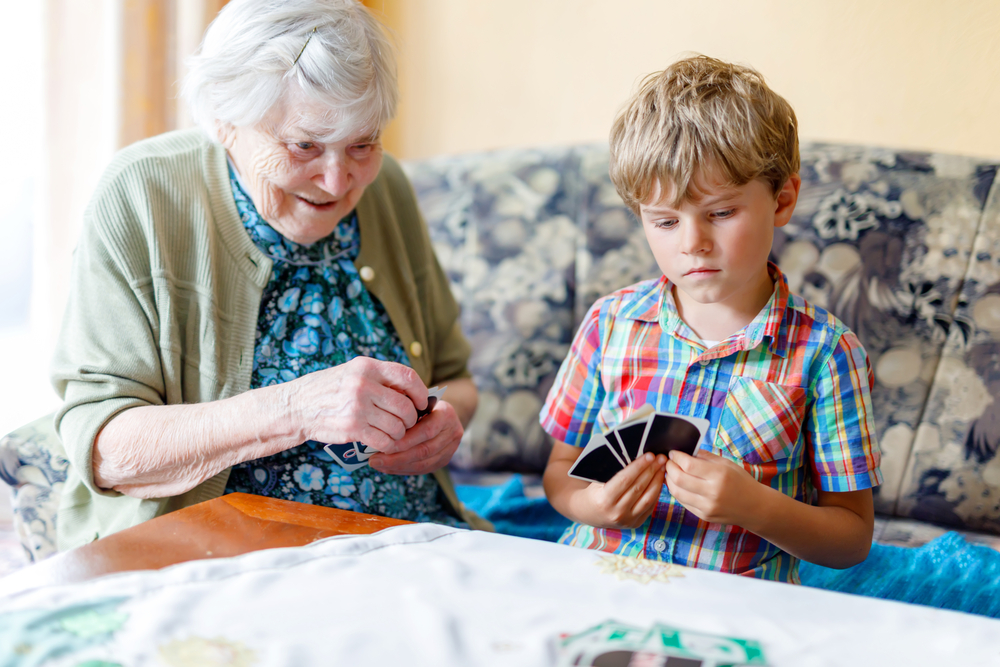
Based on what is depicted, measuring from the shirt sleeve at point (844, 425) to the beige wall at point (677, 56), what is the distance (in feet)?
3.61

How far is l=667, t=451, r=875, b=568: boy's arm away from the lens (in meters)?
0.97

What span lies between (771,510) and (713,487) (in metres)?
0.10

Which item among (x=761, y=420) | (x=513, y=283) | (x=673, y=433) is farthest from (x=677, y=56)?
(x=673, y=433)

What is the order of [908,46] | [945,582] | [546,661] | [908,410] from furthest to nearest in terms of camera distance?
[908,46], [908,410], [945,582], [546,661]

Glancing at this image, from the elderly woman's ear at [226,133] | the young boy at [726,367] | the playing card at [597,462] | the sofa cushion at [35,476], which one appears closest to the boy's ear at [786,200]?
the young boy at [726,367]

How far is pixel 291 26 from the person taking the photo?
1205mm

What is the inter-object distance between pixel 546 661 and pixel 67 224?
195 cm

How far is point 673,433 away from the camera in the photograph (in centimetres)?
97

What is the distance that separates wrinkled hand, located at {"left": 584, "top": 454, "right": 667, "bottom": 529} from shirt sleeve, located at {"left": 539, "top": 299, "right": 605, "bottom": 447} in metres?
0.17

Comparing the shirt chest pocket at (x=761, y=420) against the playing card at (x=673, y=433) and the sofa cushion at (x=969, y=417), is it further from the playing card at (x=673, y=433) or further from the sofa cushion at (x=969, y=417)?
the sofa cushion at (x=969, y=417)

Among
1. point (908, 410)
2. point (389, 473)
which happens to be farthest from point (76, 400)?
point (908, 410)

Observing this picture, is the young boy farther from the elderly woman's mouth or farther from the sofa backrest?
the sofa backrest

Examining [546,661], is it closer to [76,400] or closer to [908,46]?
[76,400]

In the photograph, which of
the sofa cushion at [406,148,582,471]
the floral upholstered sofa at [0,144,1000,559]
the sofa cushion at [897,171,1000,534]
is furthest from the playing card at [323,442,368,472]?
the sofa cushion at [897,171,1000,534]
